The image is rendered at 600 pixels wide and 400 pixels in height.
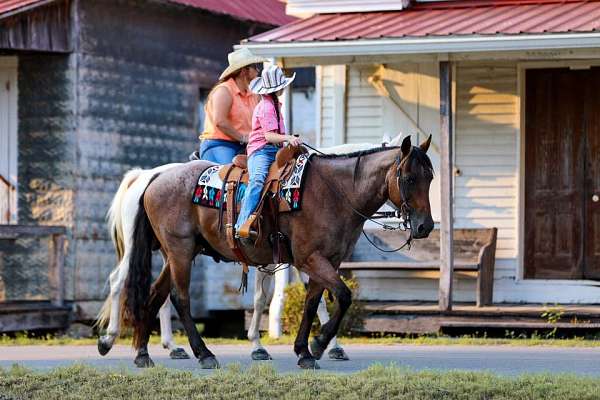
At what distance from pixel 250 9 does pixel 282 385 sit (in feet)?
47.6

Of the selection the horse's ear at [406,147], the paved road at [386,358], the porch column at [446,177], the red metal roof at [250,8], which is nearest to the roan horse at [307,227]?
the horse's ear at [406,147]

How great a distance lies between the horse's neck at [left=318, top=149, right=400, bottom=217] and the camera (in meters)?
11.4

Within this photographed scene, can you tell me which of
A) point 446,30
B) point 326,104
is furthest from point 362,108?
point 446,30

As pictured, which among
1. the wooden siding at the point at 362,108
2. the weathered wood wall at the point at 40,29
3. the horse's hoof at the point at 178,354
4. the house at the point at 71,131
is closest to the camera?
the horse's hoof at the point at 178,354

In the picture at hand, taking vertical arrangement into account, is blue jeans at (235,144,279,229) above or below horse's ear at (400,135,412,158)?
below

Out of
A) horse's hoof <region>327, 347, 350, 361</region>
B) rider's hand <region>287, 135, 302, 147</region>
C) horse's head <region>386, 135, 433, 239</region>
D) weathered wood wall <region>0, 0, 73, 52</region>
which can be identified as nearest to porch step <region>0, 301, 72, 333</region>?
weathered wood wall <region>0, 0, 73, 52</region>

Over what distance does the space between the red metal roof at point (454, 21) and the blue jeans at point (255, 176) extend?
493cm

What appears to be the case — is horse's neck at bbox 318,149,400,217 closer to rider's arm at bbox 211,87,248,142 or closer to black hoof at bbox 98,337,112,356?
rider's arm at bbox 211,87,248,142

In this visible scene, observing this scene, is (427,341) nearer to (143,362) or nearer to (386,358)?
(386,358)

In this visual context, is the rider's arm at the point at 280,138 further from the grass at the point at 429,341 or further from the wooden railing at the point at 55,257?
the wooden railing at the point at 55,257

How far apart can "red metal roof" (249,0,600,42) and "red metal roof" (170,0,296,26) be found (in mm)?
4431

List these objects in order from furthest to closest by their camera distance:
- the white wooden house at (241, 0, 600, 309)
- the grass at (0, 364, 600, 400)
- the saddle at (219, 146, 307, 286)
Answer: the white wooden house at (241, 0, 600, 309) < the saddle at (219, 146, 307, 286) < the grass at (0, 364, 600, 400)

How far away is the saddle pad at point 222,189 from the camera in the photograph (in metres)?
11.4

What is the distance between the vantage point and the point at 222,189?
11852mm
